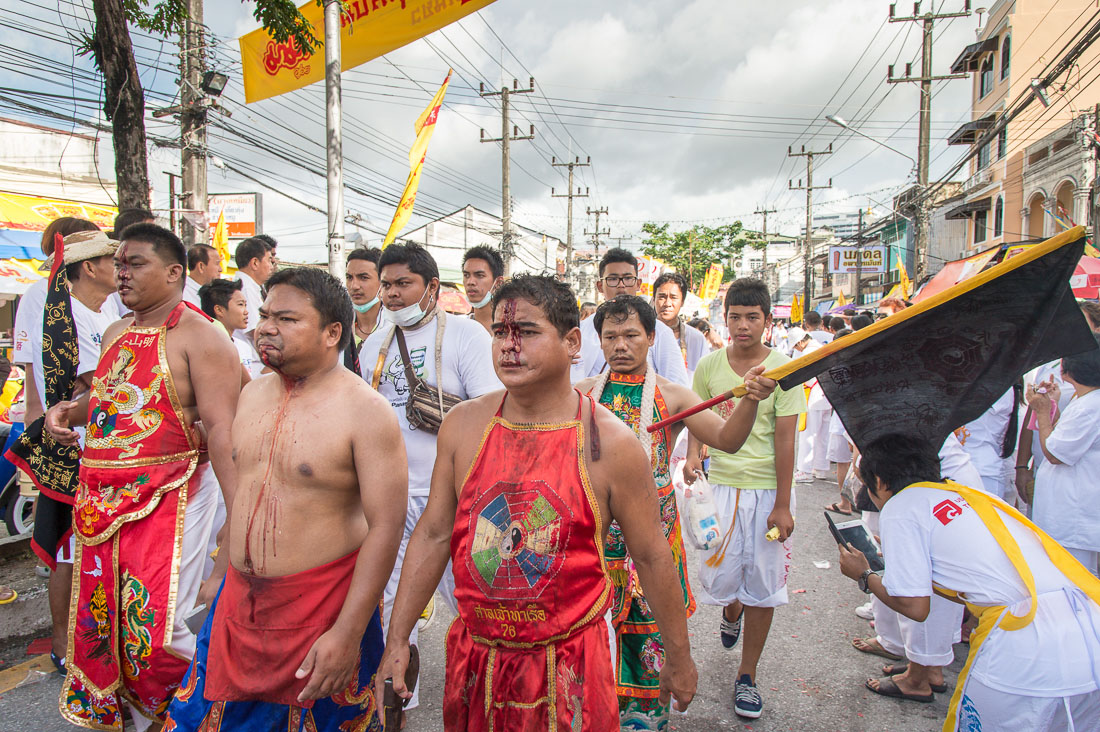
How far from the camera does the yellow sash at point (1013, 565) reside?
2.34 m

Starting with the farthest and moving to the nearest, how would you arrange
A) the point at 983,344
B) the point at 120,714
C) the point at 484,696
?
the point at 120,714 → the point at 983,344 → the point at 484,696

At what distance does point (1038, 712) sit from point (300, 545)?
8.48 ft

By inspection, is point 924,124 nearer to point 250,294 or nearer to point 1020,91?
point 1020,91

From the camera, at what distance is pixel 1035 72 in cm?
2464

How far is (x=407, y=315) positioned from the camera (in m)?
3.72

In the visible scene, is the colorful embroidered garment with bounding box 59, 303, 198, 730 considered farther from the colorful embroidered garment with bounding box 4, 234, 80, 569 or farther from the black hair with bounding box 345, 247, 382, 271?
the black hair with bounding box 345, 247, 382, 271

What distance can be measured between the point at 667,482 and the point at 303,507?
5.74ft

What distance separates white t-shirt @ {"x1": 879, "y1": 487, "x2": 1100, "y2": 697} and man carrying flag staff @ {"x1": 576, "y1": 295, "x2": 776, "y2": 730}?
0.76 m

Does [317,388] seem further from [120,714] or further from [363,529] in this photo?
[120,714]

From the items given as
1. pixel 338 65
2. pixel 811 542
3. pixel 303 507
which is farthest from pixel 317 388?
pixel 338 65

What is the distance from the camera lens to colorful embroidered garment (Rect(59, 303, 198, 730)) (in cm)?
274

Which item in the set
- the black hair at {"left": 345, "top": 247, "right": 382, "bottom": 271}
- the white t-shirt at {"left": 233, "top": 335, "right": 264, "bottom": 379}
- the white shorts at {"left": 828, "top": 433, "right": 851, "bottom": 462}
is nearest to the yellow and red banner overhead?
the white t-shirt at {"left": 233, "top": 335, "right": 264, "bottom": 379}

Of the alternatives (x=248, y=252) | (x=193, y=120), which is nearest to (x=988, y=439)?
(x=248, y=252)

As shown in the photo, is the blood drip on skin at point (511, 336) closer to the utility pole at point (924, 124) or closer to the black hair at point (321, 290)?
the black hair at point (321, 290)
